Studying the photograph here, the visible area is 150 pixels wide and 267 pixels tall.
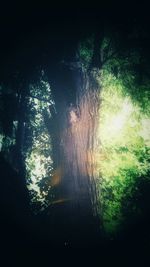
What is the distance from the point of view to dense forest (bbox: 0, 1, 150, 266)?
15.5ft

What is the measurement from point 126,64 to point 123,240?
3.94m

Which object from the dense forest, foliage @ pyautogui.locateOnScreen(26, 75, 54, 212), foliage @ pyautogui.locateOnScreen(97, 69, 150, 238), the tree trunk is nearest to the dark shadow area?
the dense forest

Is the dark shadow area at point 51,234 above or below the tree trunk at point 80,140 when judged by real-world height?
below

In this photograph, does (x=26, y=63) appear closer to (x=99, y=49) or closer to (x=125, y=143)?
(x=99, y=49)

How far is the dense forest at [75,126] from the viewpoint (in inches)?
186

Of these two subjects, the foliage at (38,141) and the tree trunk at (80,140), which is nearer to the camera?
the tree trunk at (80,140)

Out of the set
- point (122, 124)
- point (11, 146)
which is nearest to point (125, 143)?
point (122, 124)

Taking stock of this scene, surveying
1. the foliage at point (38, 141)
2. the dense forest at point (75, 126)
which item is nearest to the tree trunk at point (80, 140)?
the dense forest at point (75, 126)

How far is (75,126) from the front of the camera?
472 cm

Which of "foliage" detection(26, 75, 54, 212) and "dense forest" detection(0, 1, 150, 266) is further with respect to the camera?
"foliage" detection(26, 75, 54, 212)

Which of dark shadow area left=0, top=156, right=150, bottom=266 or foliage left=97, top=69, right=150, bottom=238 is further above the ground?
foliage left=97, top=69, right=150, bottom=238

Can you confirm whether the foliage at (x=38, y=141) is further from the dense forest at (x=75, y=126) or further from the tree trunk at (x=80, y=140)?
the tree trunk at (x=80, y=140)

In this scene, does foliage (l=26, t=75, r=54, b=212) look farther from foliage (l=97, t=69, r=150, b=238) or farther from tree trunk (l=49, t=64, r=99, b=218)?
tree trunk (l=49, t=64, r=99, b=218)

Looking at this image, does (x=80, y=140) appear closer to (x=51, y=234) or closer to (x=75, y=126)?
(x=75, y=126)
